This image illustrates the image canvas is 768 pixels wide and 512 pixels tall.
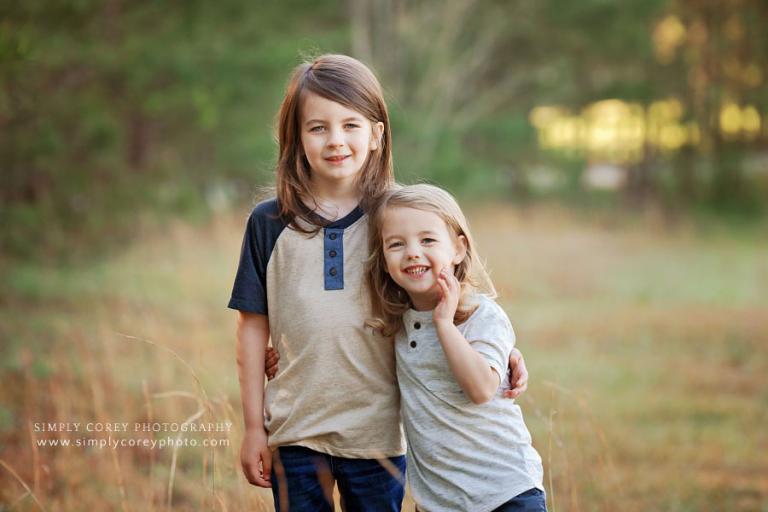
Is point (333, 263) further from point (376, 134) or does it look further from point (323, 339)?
point (376, 134)

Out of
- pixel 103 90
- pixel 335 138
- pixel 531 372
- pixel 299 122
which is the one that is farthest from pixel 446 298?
pixel 103 90

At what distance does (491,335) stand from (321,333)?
40 cm

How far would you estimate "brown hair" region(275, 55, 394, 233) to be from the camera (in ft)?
6.98

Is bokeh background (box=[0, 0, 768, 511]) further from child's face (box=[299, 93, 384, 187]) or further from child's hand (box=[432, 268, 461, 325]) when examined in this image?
child's hand (box=[432, 268, 461, 325])

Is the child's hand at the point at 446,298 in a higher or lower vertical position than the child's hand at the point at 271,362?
higher

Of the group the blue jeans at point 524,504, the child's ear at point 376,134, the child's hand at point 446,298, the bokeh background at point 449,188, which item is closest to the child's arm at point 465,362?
the child's hand at point 446,298

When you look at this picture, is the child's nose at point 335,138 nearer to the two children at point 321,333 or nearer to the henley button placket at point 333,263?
the two children at point 321,333

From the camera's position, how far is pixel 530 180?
72.3ft

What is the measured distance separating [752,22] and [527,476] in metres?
→ 19.3

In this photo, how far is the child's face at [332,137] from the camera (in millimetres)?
2109

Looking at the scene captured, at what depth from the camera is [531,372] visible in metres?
7.24

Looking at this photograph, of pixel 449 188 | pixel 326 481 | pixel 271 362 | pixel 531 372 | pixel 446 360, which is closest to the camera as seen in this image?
pixel 446 360

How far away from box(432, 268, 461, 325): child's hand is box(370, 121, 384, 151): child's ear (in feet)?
1.38

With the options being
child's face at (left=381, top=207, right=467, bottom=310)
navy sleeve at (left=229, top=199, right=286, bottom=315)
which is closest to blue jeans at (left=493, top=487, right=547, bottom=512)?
child's face at (left=381, top=207, right=467, bottom=310)
